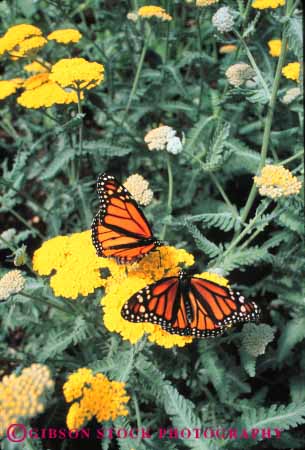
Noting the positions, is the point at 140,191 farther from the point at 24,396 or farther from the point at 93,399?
the point at 24,396

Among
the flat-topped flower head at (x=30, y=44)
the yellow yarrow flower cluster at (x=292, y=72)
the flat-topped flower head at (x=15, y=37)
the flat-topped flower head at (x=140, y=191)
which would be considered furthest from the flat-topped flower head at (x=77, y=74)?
the yellow yarrow flower cluster at (x=292, y=72)

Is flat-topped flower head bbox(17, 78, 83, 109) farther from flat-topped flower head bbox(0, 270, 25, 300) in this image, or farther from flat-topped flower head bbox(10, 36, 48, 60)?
flat-topped flower head bbox(0, 270, 25, 300)

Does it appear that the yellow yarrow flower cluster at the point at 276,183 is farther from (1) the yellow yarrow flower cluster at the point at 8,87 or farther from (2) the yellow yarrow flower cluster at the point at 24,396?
(1) the yellow yarrow flower cluster at the point at 8,87

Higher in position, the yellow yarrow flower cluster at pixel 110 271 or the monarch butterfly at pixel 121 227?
the monarch butterfly at pixel 121 227

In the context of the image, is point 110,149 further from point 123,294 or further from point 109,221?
point 123,294

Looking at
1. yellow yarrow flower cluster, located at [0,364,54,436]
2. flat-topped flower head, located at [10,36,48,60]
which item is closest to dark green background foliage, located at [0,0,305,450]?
flat-topped flower head, located at [10,36,48,60]

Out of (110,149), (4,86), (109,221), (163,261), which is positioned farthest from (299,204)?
(4,86)
